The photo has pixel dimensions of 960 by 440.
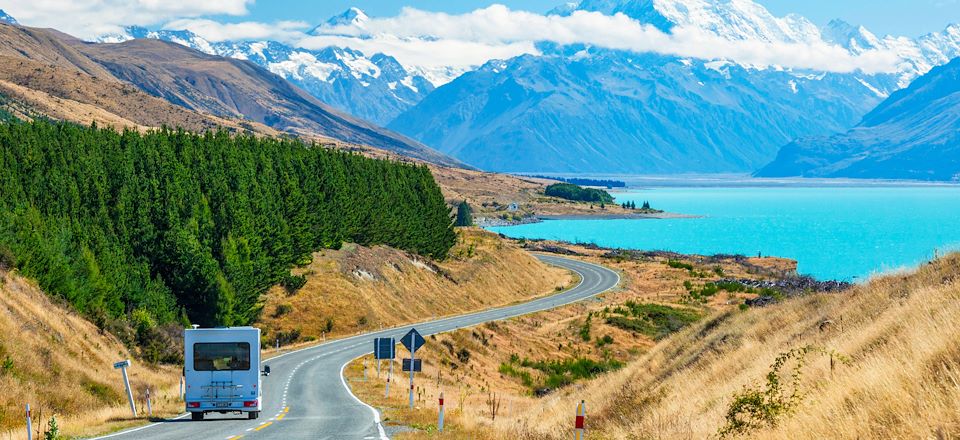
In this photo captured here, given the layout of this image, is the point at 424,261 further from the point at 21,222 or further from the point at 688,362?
the point at 688,362

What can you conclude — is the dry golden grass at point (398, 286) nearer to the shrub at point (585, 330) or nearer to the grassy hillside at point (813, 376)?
the shrub at point (585, 330)

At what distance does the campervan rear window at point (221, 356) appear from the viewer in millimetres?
31766

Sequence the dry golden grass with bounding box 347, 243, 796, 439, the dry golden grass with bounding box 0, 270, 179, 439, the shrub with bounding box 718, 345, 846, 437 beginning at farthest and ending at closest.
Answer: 1. the dry golden grass with bounding box 347, 243, 796, 439
2. the dry golden grass with bounding box 0, 270, 179, 439
3. the shrub with bounding box 718, 345, 846, 437

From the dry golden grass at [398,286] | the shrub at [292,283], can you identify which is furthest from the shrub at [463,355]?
the shrub at [292,283]

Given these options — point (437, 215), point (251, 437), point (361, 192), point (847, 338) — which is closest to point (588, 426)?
point (847, 338)

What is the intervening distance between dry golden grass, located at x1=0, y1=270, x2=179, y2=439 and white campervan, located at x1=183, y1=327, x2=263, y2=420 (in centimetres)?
229

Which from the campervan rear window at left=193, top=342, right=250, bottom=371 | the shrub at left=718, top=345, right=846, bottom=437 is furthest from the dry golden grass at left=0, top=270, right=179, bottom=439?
the shrub at left=718, top=345, right=846, bottom=437

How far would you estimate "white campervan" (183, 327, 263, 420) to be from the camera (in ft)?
104

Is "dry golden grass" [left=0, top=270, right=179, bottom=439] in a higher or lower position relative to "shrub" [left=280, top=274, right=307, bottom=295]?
higher

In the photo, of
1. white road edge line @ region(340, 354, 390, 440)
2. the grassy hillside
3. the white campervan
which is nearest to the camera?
the grassy hillside

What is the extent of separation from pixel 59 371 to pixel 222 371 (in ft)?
27.8

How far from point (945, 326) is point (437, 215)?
4183 inches

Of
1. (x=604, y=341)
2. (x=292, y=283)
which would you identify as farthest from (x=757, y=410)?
(x=292, y=283)

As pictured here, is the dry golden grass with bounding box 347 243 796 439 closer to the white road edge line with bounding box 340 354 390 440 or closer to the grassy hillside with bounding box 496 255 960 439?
the white road edge line with bounding box 340 354 390 440
